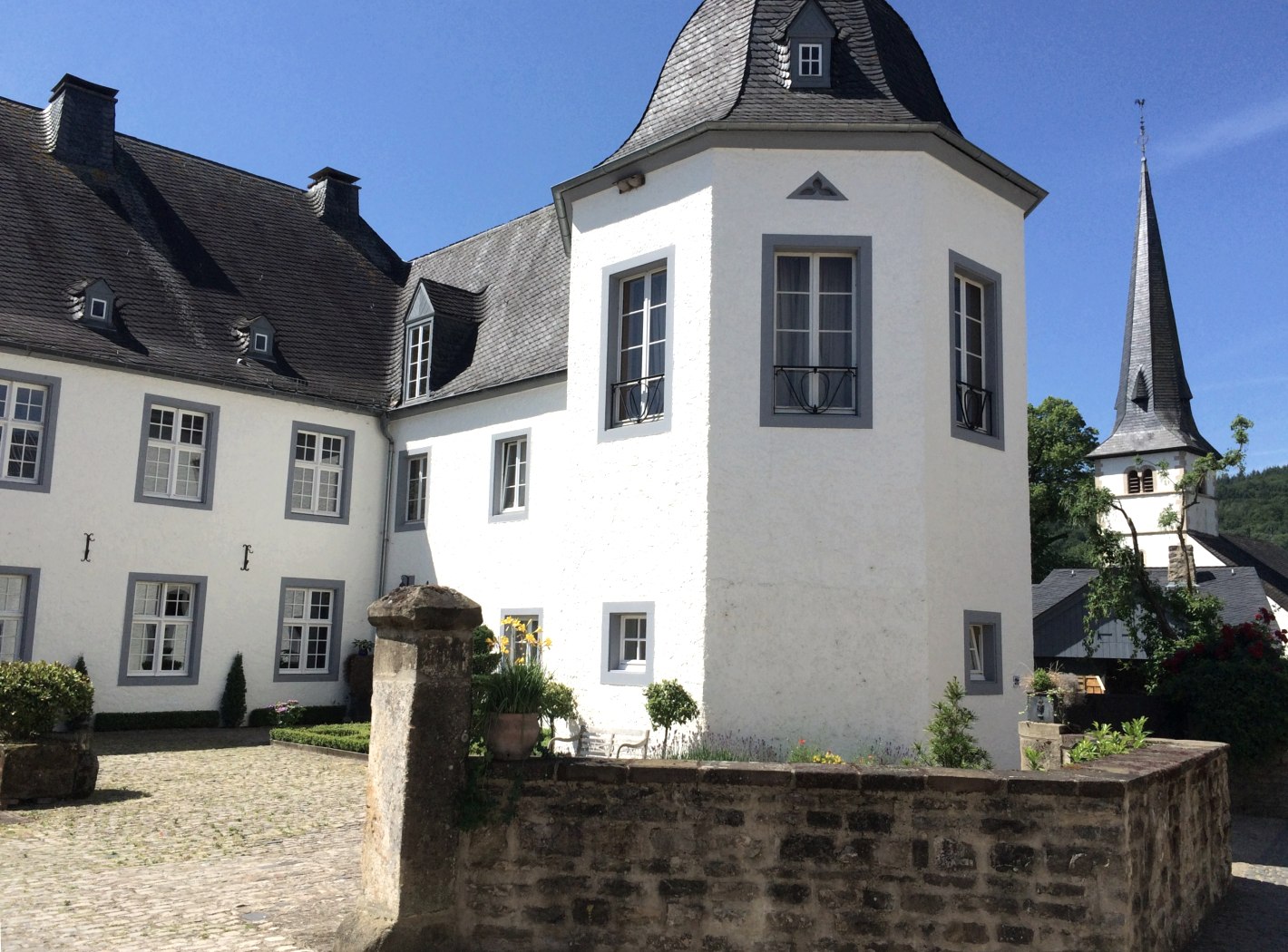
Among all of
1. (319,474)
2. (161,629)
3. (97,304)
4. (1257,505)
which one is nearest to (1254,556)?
(1257,505)

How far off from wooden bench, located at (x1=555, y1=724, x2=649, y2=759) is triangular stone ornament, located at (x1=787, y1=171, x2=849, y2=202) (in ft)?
18.7

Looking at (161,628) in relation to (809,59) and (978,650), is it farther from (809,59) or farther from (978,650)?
(809,59)

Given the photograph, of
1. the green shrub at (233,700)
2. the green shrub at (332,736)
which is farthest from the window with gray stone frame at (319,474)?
the green shrub at (332,736)

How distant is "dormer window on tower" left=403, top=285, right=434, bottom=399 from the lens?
19.1m

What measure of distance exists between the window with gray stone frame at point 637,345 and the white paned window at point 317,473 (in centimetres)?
880

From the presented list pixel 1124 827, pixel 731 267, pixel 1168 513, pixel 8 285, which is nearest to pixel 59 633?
pixel 8 285

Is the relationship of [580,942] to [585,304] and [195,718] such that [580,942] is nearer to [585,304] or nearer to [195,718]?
[585,304]

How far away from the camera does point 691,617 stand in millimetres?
10391

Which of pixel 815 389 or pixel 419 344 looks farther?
pixel 419 344

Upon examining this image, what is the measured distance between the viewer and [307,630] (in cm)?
1861

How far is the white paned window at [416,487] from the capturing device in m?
18.9

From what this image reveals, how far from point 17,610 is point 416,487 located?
6.56 meters

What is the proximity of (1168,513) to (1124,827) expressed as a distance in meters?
12.2

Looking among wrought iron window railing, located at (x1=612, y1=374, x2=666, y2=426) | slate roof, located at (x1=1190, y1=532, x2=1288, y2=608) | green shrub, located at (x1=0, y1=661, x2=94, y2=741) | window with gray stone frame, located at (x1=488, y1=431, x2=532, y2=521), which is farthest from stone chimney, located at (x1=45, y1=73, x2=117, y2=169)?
slate roof, located at (x1=1190, y1=532, x2=1288, y2=608)
